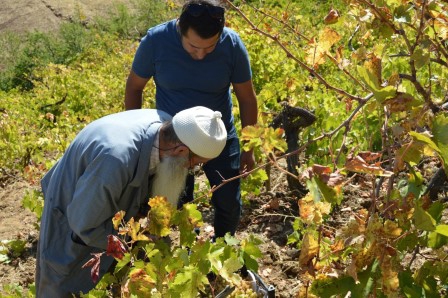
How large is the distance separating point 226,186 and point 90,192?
981 mm

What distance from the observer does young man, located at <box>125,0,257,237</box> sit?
2715 mm

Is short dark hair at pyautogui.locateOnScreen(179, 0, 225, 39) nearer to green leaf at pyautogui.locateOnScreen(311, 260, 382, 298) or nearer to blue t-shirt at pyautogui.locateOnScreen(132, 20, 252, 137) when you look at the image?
blue t-shirt at pyautogui.locateOnScreen(132, 20, 252, 137)

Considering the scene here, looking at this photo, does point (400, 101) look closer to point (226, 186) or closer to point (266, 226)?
point (226, 186)

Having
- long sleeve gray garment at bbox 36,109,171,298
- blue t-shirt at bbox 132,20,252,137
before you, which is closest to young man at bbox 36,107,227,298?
long sleeve gray garment at bbox 36,109,171,298

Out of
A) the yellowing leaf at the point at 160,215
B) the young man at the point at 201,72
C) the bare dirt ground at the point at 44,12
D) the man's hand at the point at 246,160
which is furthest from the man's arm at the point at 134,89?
the bare dirt ground at the point at 44,12

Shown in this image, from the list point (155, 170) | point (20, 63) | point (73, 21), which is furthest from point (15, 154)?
point (73, 21)

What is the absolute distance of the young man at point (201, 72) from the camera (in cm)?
271

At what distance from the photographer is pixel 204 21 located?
2.62 m

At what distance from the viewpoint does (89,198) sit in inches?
88.2

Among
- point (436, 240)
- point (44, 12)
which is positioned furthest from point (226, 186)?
point (44, 12)

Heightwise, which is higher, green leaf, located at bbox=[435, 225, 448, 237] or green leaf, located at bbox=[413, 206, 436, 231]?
green leaf, located at bbox=[413, 206, 436, 231]

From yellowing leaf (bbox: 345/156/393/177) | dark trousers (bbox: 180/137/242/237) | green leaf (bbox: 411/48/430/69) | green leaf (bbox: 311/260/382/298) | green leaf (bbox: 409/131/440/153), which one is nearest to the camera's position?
green leaf (bbox: 409/131/440/153)

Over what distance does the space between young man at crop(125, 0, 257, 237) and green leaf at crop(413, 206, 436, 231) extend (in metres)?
1.28

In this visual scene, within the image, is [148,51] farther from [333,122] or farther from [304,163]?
[304,163]
